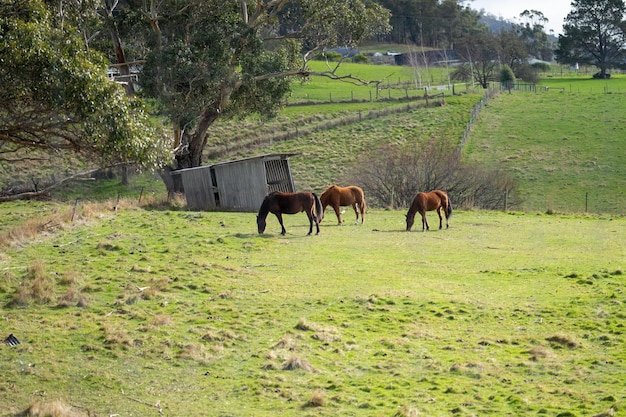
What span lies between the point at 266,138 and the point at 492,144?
53.3ft

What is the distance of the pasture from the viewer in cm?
1007

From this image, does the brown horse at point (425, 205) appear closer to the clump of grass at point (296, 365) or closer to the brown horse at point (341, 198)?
the brown horse at point (341, 198)

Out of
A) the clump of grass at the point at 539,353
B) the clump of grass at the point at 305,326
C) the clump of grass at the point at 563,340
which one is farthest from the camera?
the clump of grass at the point at 305,326

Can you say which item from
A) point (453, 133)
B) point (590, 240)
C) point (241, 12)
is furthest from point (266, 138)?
point (590, 240)

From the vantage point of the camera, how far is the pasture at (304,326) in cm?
1007

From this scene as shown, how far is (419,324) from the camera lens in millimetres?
13555

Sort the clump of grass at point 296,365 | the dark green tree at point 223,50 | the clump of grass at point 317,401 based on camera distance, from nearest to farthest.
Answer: the clump of grass at point 317,401 → the clump of grass at point 296,365 → the dark green tree at point 223,50

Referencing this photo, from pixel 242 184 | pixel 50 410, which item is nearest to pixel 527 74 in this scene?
pixel 242 184

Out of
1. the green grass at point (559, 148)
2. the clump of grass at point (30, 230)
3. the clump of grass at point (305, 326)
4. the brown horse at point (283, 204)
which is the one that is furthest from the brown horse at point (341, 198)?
the clump of grass at point (305, 326)

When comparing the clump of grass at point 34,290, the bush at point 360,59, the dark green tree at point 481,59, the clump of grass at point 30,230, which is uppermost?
the bush at point 360,59

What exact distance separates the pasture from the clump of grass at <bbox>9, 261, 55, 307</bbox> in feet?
0.12

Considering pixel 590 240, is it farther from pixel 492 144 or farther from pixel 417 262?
pixel 492 144

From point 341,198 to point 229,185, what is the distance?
6.13m

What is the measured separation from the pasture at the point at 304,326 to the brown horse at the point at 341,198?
16.8 ft
